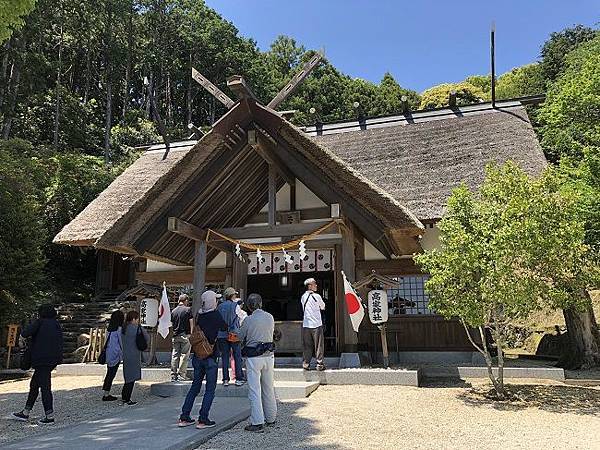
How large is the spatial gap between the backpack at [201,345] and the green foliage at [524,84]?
29731mm

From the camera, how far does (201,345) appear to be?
5.15m

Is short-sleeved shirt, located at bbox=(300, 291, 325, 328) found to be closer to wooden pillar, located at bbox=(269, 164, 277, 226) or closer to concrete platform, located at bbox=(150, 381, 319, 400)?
concrete platform, located at bbox=(150, 381, 319, 400)

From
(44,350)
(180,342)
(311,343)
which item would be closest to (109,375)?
(180,342)

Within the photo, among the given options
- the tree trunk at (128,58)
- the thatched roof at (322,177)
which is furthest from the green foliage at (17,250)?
the tree trunk at (128,58)

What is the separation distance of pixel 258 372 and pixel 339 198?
13.9 ft

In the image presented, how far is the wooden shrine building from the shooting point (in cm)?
855

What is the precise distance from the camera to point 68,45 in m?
32.1

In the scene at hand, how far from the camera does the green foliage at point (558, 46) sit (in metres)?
29.8

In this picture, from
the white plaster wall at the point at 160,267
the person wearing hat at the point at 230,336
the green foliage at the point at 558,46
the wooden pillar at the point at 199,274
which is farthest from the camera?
the green foliage at the point at 558,46

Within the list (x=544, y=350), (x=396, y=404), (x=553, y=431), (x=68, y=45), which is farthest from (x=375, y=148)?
(x=68, y=45)

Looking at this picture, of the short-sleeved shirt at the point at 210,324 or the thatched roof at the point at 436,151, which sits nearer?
the short-sleeved shirt at the point at 210,324

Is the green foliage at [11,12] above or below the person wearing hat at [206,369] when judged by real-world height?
above

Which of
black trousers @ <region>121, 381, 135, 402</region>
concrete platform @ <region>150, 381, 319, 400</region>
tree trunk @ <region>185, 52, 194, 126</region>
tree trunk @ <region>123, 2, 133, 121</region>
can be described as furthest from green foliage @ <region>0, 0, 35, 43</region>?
tree trunk @ <region>185, 52, 194, 126</region>

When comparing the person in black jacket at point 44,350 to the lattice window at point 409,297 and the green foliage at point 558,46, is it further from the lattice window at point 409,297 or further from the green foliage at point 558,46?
the green foliage at point 558,46
